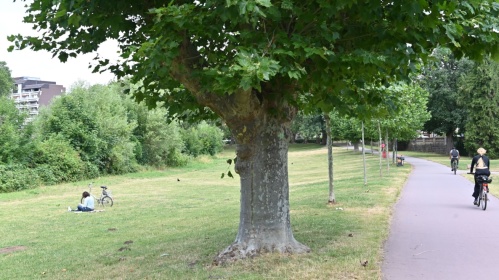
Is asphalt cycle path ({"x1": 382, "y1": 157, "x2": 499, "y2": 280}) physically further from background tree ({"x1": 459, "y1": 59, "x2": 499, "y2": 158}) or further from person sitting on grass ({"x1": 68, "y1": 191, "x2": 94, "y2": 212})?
background tree ({"x1": 459, "y1": 59, "x2": 499, "y2": 158})

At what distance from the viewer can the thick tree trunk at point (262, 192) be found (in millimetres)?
7160

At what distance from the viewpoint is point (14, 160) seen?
92.1 ft

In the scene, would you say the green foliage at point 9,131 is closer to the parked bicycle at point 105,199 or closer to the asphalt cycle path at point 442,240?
the parked bicycle at point 105,199

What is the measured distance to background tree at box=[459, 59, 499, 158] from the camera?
142ft

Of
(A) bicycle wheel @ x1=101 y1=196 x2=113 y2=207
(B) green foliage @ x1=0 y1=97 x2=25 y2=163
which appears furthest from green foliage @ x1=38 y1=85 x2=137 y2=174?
(A) bicycle wheel @ x1=101 y1=196 x2=113 y2=207

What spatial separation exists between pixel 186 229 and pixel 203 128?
48.6 meters

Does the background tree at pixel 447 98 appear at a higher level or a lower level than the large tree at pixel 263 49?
higher

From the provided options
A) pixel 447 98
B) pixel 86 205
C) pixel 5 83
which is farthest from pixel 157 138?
pixel 5 83

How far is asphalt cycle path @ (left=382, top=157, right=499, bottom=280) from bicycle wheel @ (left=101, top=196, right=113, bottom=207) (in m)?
11.0

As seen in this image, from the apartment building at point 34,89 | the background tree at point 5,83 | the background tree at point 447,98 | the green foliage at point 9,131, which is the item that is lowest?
the green foliage at point 9,131

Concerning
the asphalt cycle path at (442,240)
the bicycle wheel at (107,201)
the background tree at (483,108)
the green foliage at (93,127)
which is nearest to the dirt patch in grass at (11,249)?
the bicycle wheel at (107,201)

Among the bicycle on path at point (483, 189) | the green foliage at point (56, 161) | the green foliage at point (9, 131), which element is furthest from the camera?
the green foliage at point (56, 161)

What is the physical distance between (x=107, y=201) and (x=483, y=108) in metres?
36.7

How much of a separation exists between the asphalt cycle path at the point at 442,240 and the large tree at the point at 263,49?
5.46 ft
